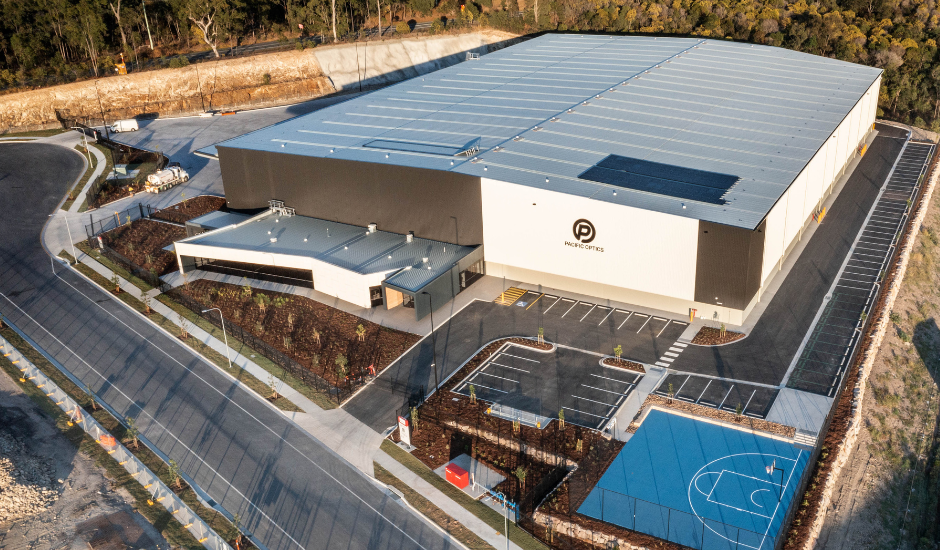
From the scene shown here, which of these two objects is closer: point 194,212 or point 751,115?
point 751,115

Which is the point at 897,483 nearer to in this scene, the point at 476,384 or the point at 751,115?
the point at 476,384

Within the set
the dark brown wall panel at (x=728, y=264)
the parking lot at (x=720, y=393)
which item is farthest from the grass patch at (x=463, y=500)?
the dark brown wall panel at (x=728, y=264)

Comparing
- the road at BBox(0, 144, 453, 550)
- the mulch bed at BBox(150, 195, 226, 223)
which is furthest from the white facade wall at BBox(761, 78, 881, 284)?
the mulch bed at BBox(150, 195, 226, 223)

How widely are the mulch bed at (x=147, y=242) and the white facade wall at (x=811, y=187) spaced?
159 ft

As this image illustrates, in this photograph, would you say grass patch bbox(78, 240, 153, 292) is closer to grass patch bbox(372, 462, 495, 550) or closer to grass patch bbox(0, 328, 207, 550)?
grass patch bbox(0, 328, 207, 550)

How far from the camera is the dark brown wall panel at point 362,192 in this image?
6278cm

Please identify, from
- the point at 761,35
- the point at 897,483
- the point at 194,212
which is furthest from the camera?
the point at 761,35

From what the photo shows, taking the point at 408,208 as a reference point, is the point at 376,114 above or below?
above

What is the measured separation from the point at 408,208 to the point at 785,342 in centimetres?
3029

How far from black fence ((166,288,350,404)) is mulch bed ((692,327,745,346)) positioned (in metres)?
23.2

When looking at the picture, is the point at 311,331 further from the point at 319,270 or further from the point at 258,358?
the point at 319,270

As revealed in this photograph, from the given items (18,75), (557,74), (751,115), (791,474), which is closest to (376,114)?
(557,74)

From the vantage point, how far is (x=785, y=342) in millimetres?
53844

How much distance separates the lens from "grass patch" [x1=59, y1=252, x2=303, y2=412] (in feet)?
165
